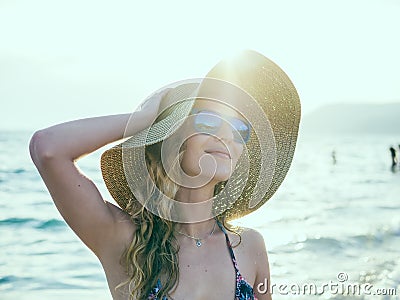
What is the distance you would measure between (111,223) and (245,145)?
2.55 ft

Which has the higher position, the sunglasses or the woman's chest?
the sunglasses

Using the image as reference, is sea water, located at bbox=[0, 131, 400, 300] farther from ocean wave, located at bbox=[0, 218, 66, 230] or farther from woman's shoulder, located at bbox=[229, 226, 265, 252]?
woman's shoulder, located at bbox=[229, 226, 265, 252]

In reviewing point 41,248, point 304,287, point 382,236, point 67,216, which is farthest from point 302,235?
point 67,216

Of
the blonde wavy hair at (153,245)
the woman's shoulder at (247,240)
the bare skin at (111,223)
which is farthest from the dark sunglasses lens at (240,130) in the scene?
the woman's shoulder at (247,240)

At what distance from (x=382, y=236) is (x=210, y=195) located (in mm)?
9458

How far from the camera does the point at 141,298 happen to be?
336cm

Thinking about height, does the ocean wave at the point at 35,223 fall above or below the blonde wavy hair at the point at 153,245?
below

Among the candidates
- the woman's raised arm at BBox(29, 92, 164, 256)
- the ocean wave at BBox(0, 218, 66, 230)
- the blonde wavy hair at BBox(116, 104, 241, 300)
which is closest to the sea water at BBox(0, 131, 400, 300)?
the ocean wave at BBox(0, 218, 66, 230)

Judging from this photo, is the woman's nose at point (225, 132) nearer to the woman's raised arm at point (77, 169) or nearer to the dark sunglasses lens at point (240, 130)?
the dark sunglasses lens at point (240, 130)

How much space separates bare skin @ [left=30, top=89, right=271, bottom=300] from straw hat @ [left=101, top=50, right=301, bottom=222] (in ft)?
0.33

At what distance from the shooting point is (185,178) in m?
3.58

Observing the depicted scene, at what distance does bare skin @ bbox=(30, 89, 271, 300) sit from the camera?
3078mm

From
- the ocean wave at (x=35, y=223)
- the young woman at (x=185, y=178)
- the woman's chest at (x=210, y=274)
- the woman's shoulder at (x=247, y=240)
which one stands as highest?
the young woman at (x=185, y=178)

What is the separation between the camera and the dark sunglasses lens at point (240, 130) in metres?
3.47
